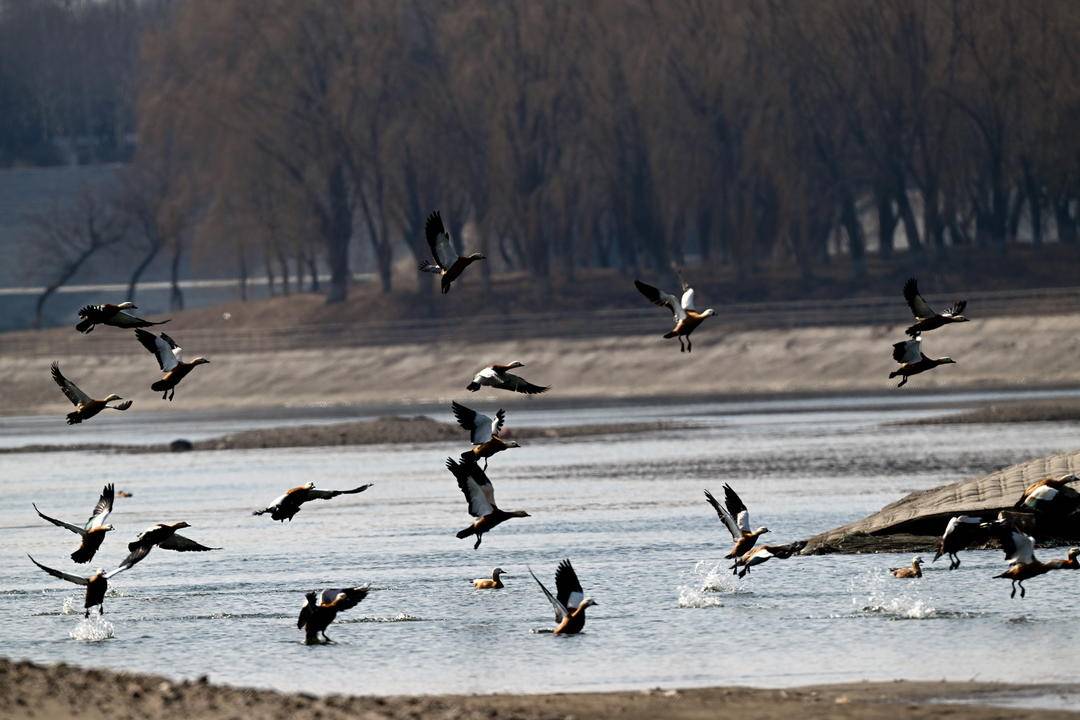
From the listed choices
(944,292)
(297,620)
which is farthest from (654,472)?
(944,292)

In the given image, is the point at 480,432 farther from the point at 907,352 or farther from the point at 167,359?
the point at 907,352

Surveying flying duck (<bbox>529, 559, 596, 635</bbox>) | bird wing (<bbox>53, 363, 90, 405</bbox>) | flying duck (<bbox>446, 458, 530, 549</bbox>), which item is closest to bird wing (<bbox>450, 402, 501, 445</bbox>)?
flying duck (<bbox>446, 458, 530, 549</bbox>)

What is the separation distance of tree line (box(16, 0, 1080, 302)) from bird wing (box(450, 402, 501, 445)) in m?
57.6

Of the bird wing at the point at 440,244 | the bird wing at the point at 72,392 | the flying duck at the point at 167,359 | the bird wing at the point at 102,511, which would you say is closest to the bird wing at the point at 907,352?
the bird wing at the point at 440,244

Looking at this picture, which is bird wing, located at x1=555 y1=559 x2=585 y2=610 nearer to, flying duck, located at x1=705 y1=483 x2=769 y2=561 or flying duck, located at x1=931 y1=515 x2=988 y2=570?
flying duck, located at x1=705 y1=483 x2=769 y2=561

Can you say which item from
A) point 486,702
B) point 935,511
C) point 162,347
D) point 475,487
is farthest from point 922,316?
point 162,347

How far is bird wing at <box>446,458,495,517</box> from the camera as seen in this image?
19828 millimetres

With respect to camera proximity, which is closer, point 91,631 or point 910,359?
point 91,631

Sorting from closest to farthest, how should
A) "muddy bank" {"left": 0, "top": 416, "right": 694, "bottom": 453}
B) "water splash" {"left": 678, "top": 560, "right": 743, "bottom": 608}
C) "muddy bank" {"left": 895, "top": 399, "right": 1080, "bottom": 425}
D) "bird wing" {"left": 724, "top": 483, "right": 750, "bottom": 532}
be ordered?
"bird wing" {"left": 724, "top": 483, "right": 750, "bottom": 532}
"water splash" {"left": 678, "top": 560, "right": 743, "bottom": 608}
"muddy bank" {"left": 895, "top": 399, "right": 1080, "bottom": 425}
"muddy bank" {"left": 0, "top": 416, "right": 694, "bottom": 453}

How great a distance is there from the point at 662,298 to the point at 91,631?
20.8 feet

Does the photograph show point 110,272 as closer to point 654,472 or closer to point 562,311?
point 562,311

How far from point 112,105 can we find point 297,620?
144768mm

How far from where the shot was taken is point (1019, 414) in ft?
165

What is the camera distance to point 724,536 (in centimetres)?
2742
